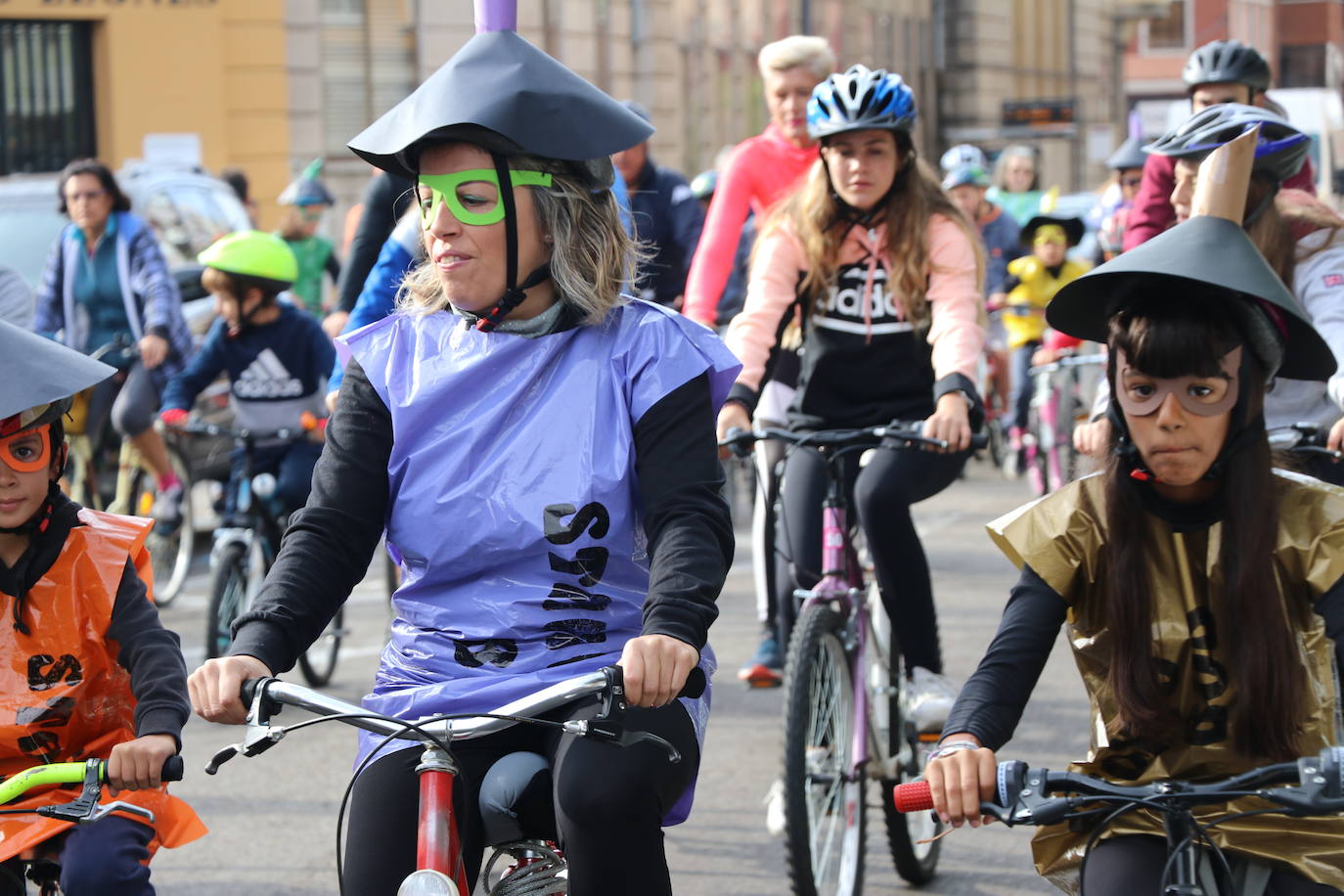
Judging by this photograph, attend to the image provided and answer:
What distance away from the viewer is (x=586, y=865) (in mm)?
2916

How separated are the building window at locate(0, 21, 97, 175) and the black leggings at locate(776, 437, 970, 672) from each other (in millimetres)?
18336

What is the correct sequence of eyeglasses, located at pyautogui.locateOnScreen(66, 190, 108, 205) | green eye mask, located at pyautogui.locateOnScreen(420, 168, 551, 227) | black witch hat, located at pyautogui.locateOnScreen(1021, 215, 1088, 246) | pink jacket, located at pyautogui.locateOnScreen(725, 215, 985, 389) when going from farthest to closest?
black witch hat, located at pyautogui.locateOnScreen(1021, 215, 1088, 246)
eyeglasses, located at pyautogui.locateOnScreen(66, 190, 108, 205)
pink jacket, located at pyautogui.locateOnScreen(725, 215, 985, 389)
green eye mask, located at pyautogui.locateOnScreen(420, 168, 551, 227)

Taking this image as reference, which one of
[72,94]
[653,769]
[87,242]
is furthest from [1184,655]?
[72,94]

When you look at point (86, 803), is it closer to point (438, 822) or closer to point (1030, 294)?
point (438, 822)

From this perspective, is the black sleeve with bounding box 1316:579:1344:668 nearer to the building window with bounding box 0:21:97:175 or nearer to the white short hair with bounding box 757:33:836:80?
the white short hair with bounding box 757:33:836:80

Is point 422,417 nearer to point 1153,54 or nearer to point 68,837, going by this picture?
point 68,837

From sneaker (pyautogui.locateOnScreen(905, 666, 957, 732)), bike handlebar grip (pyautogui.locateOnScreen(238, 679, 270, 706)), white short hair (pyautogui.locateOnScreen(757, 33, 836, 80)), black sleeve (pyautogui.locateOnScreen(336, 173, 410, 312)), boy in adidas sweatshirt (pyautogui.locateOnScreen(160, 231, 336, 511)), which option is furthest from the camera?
boy in adidas sweatshirt (pyautogui.locateOnScreen(160, 231, 336, 511))

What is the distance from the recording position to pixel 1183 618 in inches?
128

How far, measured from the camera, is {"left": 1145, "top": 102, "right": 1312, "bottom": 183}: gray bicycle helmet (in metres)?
4.99

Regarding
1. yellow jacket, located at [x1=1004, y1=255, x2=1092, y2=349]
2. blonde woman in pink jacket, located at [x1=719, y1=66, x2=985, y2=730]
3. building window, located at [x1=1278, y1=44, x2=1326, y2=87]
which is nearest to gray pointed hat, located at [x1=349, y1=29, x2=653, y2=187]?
blonde woman in pink jacket, located at [x1=719, y1=66, x2=985, y2=730]

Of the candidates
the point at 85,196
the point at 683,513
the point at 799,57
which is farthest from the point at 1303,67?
the point at 683,513

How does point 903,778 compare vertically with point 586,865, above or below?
below

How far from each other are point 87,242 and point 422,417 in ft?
23.5

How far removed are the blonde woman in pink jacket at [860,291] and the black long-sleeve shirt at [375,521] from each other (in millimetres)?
2017
